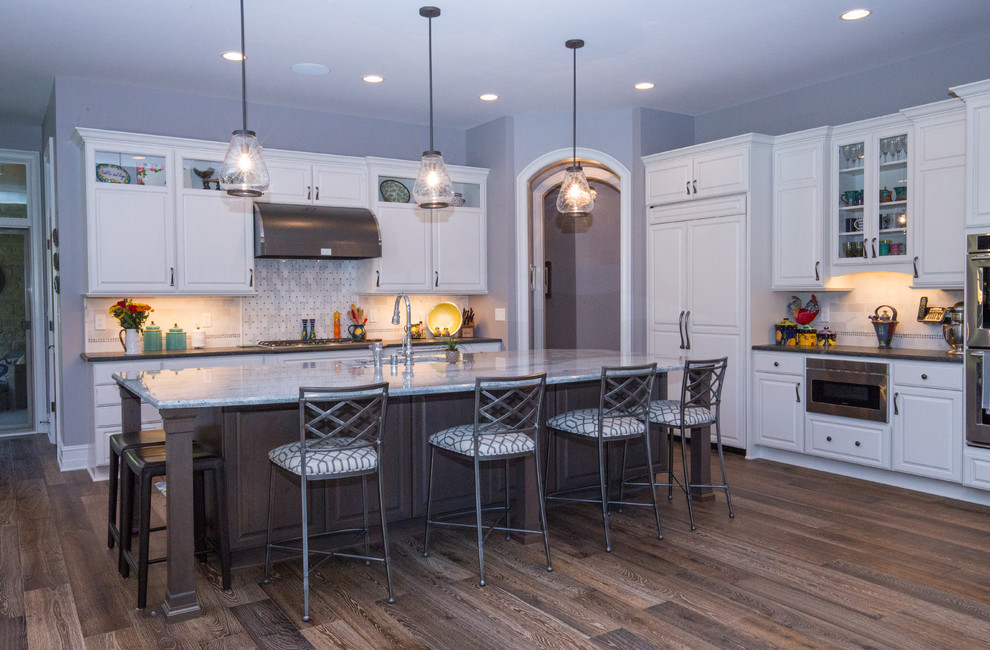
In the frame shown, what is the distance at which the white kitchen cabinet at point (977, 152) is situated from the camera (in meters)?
4.29

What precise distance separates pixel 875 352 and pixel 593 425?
238 centimetres

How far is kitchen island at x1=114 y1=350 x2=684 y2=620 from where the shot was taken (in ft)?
9.58

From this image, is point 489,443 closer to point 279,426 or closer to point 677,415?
point 279,426

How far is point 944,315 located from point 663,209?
217 cm

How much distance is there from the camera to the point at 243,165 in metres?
3.32

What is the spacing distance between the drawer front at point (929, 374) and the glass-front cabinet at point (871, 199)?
0.72 metres

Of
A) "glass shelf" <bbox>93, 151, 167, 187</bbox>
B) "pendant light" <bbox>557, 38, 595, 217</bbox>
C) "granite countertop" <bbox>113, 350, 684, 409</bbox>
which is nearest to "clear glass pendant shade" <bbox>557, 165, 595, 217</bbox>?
"pendant light" <bbox>557, 38, 595, 217</bbox>

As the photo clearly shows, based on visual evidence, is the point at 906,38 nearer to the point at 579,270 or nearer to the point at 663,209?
the point at 663,209

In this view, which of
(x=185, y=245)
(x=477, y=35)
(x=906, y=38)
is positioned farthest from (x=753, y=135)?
(x=185, y=245)

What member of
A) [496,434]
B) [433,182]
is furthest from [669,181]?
[496,434]

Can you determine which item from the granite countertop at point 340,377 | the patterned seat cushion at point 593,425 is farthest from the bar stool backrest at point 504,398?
the patterned seat cushion at point 593,425

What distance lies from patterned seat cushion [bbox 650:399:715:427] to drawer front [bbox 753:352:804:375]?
1520 millimetres

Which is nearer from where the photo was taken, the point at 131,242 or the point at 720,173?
the point at 131,242

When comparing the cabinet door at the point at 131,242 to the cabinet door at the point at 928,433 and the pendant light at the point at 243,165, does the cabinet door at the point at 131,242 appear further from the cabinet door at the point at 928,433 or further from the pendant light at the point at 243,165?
the cabinet door at the point at 928,433
